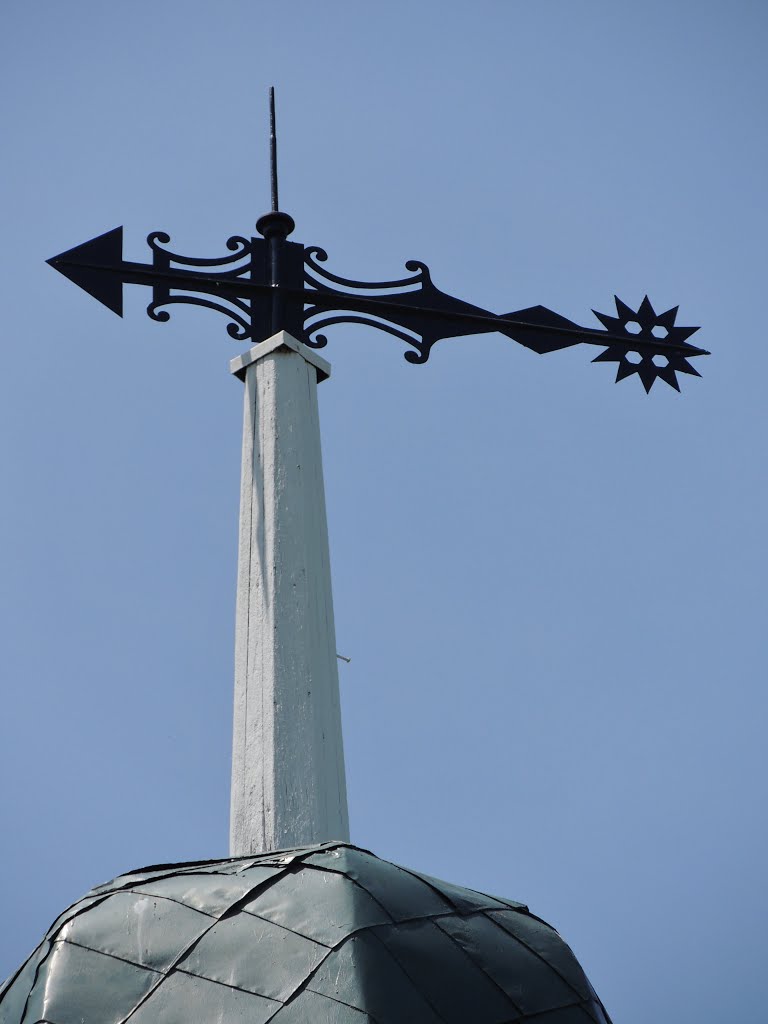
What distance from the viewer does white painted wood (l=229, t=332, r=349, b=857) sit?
10.6 feet

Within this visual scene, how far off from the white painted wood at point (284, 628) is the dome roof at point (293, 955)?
751 millimetres

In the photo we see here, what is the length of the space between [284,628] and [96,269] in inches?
58.3

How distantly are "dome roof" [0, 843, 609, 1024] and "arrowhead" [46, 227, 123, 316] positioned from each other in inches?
89.4

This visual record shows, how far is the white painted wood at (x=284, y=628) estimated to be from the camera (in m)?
3.23

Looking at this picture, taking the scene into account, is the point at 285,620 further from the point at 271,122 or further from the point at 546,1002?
the point at 271,122

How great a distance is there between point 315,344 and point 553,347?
0.92 metres

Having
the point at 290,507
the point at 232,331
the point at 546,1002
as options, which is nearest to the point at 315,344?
the point at 232,331

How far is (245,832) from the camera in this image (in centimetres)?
322

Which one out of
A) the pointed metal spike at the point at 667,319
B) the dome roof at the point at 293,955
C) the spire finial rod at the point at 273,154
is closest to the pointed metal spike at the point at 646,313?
the pointed metal spike at the point at 667,319

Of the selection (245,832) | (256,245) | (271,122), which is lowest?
(245,832)

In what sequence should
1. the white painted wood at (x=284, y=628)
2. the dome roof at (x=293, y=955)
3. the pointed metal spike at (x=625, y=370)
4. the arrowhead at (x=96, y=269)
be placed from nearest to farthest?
the dome roof at (x=293, y=955) < the white painted wood at (x=284, y=628) < the arrowhead at (x=96, y=269) < the pointed metal spike at (x=625, y=370)

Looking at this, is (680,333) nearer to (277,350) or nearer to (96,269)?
(277,350)

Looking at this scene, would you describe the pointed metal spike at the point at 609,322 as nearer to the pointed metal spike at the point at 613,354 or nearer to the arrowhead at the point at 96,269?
the pointed metal spike at the point at 613,354

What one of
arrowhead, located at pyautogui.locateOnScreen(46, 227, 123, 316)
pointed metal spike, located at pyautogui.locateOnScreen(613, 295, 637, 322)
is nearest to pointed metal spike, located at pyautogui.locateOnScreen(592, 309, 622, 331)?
pointed metal spike, located at pyautogui.locateOnScreen(613, 295, 637, 322)
